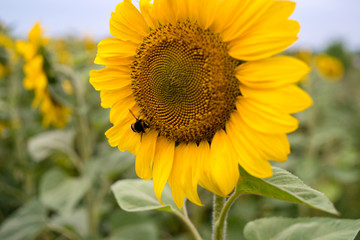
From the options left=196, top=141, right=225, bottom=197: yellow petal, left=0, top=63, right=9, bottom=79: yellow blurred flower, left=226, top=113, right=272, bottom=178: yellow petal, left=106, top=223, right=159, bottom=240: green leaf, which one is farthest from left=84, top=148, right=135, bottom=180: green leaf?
left=0, top=63, right=9, bottom=79: yellow blurred flower

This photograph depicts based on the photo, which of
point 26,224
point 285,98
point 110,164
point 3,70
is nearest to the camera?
point 285,98

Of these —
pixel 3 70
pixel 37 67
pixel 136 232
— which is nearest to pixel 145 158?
pixel 136 232

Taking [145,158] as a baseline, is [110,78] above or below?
above

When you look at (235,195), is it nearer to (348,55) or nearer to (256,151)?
(256,151)

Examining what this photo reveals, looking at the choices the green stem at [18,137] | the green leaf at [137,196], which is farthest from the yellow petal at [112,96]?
the green stem at [18,137]

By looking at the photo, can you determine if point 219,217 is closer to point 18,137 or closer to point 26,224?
point 26,224

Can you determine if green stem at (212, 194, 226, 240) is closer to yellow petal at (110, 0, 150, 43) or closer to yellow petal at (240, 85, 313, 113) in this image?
yellow petal at (240, 85, 313, 113)
